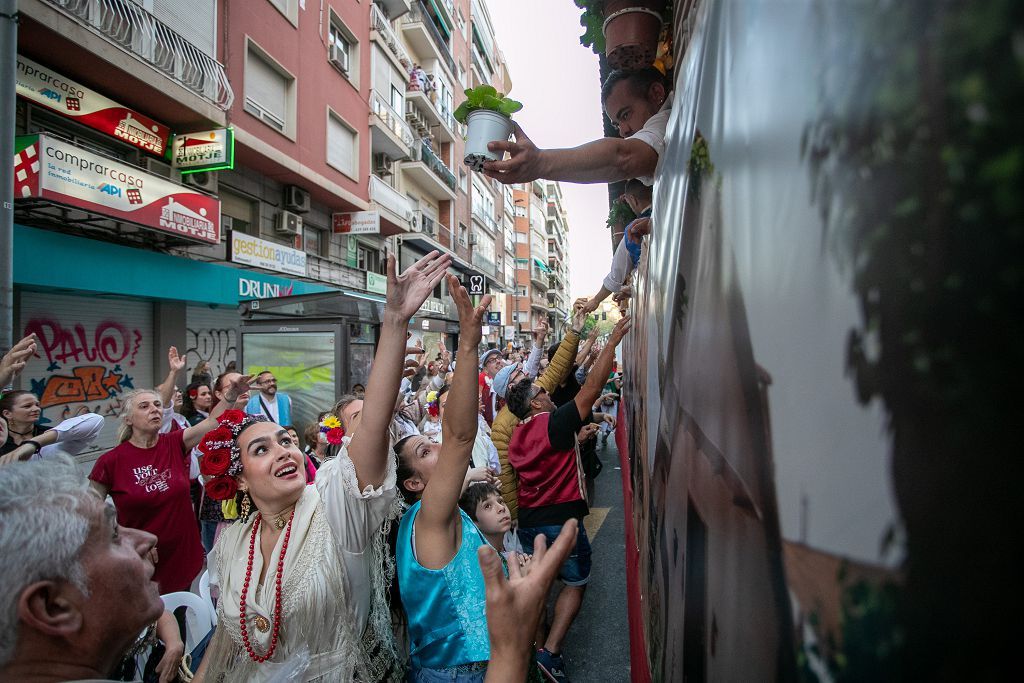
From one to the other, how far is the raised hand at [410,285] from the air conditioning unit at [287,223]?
13113 millimetres

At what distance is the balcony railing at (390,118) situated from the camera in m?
18.4

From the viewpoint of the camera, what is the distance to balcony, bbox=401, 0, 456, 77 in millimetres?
22766

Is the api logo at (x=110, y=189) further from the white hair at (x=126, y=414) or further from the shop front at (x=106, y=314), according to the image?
the white hair at (x=126, y=414)

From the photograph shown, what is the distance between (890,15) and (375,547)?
2171 mm

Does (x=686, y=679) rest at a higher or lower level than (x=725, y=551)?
lower

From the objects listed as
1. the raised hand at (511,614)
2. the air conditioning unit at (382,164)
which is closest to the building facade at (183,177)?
the air conditioning unit at (382,164)

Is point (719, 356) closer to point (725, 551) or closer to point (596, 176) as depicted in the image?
point (725, 551)

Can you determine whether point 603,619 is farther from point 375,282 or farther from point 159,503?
point 375,282

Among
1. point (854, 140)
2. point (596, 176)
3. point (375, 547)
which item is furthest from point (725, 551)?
point (375, 547)

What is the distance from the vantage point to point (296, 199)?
14414 millimetres

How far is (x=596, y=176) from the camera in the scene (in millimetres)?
1603

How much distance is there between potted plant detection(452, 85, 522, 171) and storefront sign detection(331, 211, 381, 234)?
15639mm

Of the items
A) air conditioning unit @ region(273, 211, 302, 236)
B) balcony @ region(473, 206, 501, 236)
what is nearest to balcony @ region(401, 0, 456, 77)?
balcony @ region(473, 206, 501, 236)

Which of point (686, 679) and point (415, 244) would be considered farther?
Result: point (415, 244)
